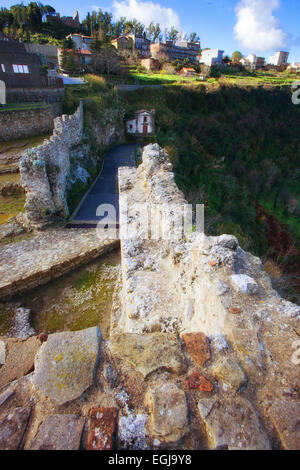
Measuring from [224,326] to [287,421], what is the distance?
2.84ft

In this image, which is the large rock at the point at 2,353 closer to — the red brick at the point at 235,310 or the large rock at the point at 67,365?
the large rock at the point at 67,365

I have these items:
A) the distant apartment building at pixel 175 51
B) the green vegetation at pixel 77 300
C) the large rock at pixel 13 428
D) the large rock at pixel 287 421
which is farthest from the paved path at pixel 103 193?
the distant apartment building at pixel 175 51

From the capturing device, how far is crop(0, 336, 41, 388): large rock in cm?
255

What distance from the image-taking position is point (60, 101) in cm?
2020

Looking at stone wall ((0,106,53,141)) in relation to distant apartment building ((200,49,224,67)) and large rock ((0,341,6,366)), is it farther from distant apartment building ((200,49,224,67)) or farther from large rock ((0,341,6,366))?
distant apartment building ((200,49,224,67))

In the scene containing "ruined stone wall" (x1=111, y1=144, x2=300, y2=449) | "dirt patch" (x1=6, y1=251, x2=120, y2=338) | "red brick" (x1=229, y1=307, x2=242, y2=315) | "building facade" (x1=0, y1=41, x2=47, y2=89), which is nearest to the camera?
"ruined stone wall" (x1=111, y1=144, x2=300, y2=449)

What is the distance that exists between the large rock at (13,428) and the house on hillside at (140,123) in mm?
26675

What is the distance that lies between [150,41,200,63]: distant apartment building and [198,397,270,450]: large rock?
6530 centimetres

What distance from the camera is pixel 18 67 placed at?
18891 millimetres

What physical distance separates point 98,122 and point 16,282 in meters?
16.5

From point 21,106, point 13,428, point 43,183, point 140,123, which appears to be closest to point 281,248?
point 140,123

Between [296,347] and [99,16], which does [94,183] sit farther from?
[99,16]

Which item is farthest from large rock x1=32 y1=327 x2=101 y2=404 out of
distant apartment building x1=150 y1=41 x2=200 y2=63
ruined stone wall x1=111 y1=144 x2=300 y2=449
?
distant apartment building x1=150 y1=41 x2=200 y2=63
